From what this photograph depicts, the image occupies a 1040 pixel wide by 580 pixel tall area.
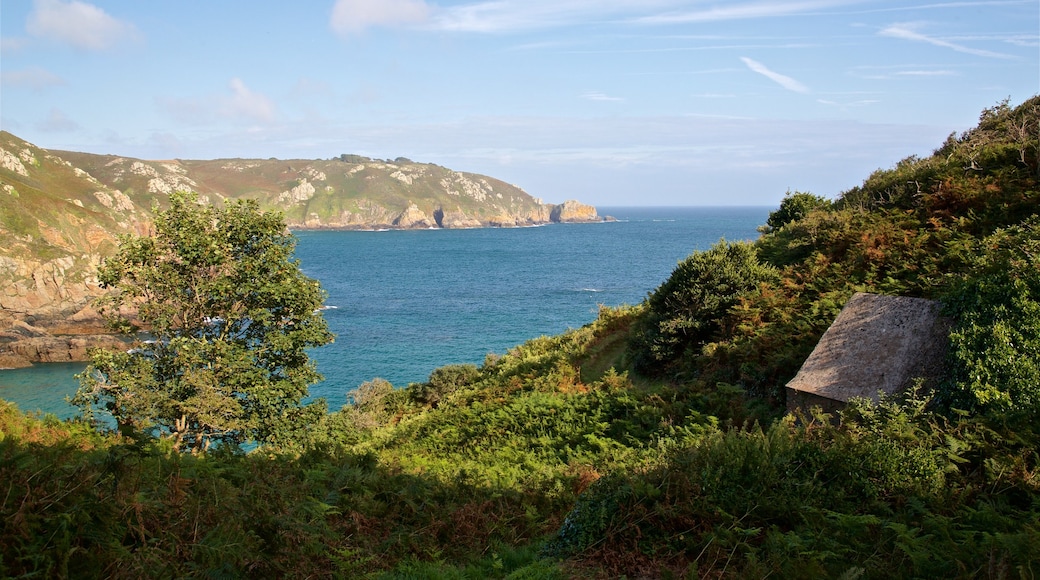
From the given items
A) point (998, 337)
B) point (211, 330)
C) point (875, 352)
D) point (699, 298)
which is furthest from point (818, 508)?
point (211, 330)

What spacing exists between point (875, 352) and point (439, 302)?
251ft

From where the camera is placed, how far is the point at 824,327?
15.8 m

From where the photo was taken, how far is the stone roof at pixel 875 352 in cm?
1172

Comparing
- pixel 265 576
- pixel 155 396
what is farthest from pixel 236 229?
pixel 265 576

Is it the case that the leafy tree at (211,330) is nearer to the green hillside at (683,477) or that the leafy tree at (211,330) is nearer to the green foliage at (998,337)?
the green hillside at (683,477)

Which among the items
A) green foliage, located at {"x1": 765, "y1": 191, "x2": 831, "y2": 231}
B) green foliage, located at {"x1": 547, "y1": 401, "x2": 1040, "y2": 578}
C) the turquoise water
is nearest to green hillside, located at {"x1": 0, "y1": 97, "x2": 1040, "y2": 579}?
green foliage, located at {"x1": 547, "y1": 401, "x2": 1040, "y2": 578}

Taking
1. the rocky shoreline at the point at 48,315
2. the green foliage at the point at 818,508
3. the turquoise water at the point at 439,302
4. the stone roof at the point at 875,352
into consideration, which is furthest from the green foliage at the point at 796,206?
the rocky shoreline at the point at 48,315

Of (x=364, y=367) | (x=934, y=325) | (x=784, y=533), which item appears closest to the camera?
(x=784, y=533)

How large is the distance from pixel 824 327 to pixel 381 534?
12.5 metres

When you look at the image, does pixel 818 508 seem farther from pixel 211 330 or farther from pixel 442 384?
pixel 442 384

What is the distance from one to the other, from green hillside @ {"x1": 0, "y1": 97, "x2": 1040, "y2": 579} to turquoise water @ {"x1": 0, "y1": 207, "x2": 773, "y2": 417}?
17876mm

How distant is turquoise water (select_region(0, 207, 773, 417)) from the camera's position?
50781 millimetres

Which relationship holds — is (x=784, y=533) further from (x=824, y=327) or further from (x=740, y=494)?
(x=824, y=327)

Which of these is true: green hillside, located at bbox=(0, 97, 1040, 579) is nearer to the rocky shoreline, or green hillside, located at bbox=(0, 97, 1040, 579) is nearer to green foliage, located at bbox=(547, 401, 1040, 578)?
green foliage, located at bbox=(547, 401, 1040, 578)
